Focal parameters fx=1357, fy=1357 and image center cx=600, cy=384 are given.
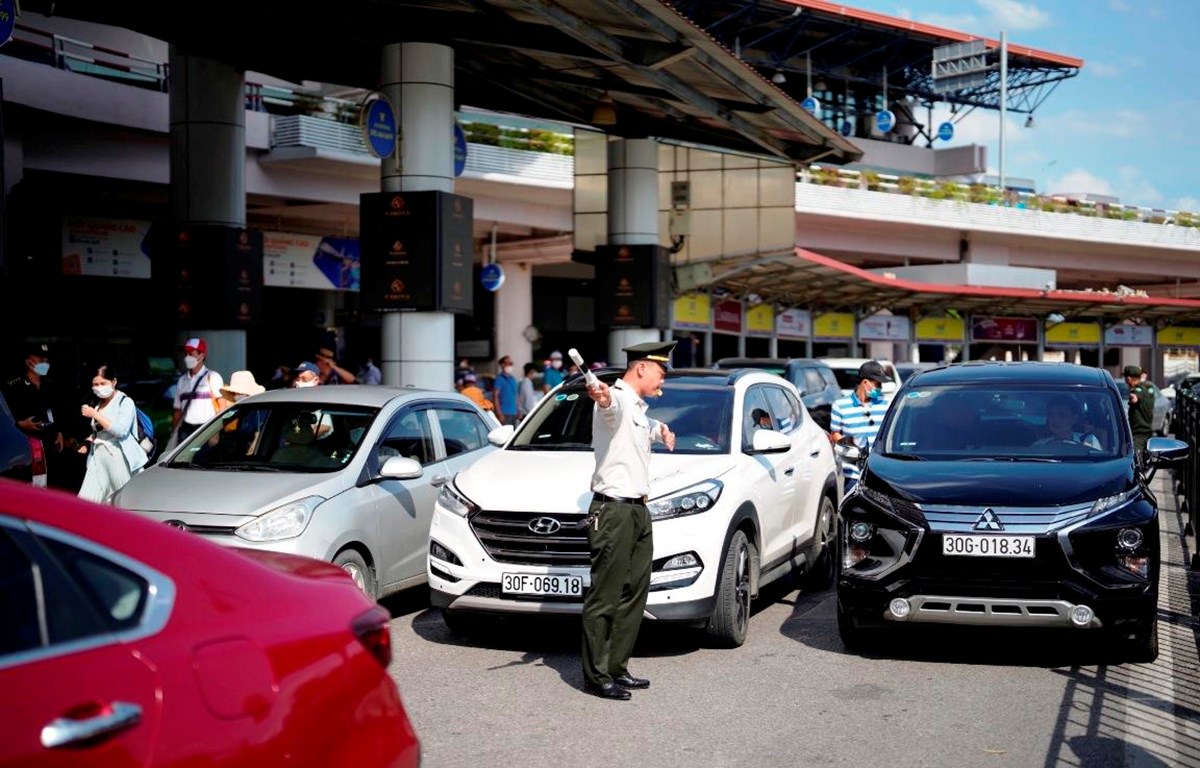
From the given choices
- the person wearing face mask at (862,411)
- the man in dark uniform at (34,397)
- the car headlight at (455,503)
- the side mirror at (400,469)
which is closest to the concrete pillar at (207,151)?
the man in dark uniform at (34,397)

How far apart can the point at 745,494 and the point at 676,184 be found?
21.6m

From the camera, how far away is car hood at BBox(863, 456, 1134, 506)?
7.77 metres

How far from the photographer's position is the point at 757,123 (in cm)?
2222

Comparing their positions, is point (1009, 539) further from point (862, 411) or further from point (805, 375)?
point (805, 375)

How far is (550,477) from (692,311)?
24.9 meters

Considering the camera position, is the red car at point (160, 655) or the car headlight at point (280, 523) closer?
the red car at point (160, 655)

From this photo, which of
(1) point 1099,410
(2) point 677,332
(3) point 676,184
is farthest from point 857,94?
(1) point 1099,410

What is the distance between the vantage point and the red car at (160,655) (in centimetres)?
284

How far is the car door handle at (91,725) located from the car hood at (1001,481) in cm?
576

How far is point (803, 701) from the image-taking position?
23.4 ft

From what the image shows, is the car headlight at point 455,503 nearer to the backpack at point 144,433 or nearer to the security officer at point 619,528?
the security officer at point 619,528

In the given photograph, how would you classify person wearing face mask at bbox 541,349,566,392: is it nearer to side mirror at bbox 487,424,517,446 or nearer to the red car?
side mirror at bbox 487,424,517,446

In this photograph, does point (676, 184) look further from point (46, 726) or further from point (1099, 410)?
point (46, 726)

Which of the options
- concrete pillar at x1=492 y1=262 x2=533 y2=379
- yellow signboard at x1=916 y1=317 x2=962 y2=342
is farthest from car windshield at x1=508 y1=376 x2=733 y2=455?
yellow signboard at x1=916 y1=317 x2=962 y2=342
